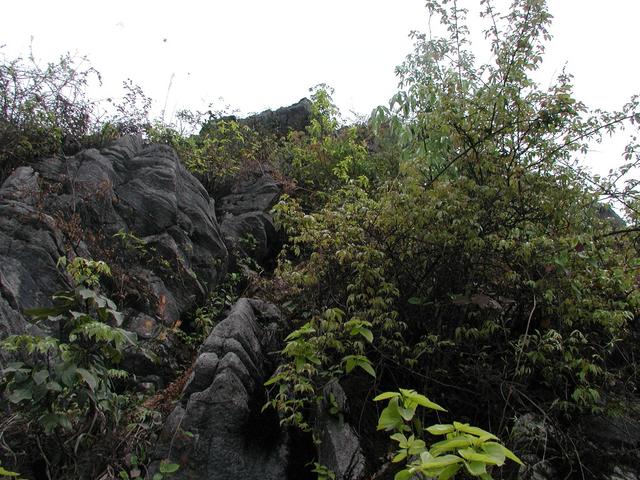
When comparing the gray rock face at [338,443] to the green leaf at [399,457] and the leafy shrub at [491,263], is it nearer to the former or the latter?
the leafy shrub at [491,263]

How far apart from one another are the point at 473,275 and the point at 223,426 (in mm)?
2496

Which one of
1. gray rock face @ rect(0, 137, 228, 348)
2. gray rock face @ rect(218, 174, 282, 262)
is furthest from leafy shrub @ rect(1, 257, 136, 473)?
gray rock face @ rect(218, 174, 282, 262)

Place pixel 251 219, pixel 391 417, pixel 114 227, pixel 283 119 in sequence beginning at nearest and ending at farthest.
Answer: pixel 391 417 → pixel 114 227 → pixel 251 219 → pixel 283 119

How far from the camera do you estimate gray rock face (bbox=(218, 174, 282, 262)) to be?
815cm

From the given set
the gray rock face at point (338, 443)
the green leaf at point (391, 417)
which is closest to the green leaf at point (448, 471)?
Result: the green leaf at point (391, 417)

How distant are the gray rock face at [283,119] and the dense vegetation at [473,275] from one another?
295 inches

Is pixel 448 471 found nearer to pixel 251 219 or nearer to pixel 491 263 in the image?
pixel 491 263

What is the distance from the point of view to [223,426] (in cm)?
412

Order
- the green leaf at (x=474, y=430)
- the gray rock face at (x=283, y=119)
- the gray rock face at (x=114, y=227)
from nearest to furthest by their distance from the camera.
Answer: the green leaf at (x=474, y=430) < the gray rock face at (x=114, y=227) < the gray rock face at (x=283, y=119)

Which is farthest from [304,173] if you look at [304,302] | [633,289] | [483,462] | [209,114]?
[483,462]

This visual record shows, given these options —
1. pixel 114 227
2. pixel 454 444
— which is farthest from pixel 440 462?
pixel 114 227

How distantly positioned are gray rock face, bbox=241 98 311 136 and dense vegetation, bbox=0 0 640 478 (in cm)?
748

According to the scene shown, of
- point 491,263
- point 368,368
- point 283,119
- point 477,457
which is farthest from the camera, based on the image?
point 283,119

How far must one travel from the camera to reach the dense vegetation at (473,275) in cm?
414
